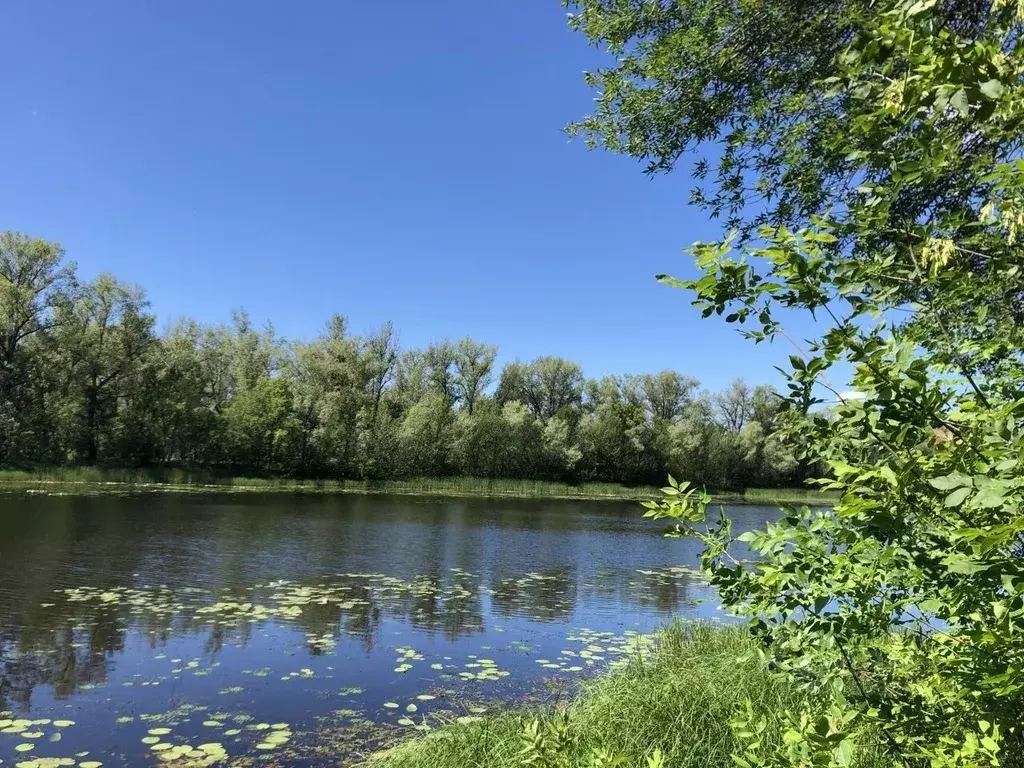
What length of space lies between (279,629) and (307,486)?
3752 centimetres

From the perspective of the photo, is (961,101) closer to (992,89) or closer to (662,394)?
(992,89)

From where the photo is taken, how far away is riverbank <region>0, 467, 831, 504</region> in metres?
36.6

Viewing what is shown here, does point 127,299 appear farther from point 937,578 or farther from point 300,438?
point 937,578

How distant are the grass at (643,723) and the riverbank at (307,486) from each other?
74.8 ft

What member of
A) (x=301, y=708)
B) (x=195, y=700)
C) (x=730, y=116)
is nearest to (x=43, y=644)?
(x=195, y=700)

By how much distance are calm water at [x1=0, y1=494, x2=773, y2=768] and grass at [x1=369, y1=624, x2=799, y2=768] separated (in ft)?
2.77

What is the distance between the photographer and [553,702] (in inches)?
295

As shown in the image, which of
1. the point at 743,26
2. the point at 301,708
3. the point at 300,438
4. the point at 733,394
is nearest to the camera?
the point at 743,26

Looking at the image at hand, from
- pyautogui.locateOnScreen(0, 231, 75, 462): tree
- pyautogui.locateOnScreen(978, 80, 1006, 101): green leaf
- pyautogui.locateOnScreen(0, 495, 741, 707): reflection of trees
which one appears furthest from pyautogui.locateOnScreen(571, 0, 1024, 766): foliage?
pyautogui.locateOnScreen(0, 231, 75, 462): tree

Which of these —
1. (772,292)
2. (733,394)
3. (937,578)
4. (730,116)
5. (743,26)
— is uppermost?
(733,394)

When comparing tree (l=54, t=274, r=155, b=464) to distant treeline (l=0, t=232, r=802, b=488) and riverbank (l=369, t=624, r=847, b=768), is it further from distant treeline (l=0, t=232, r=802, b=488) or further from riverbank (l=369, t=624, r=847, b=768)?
riverbank (l=369, t=624, r=847, b=768)

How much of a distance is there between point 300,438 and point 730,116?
1904 inches

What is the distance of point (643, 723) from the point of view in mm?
5492

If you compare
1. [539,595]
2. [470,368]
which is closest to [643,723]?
[539,595]
